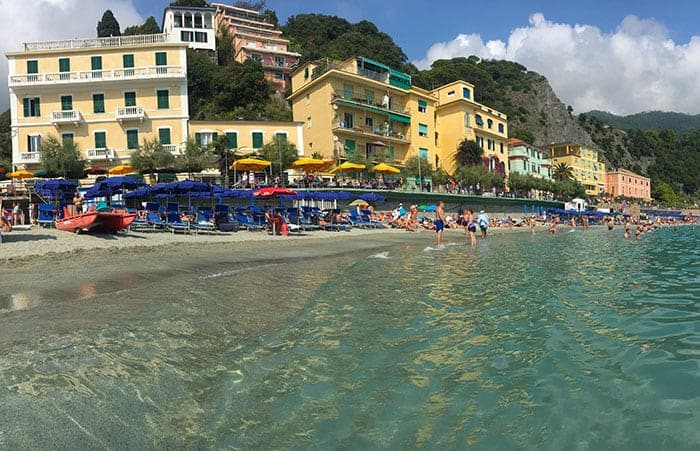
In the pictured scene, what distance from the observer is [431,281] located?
9758mm

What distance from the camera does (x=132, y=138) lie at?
37.4 meters

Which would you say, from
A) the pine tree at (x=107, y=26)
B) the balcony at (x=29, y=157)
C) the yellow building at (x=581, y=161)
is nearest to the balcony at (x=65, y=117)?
the balcony at (x=29, y=157)

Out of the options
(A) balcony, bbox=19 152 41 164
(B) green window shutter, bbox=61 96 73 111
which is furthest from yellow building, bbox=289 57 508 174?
(A) balcony, bbox=19 152 41 164

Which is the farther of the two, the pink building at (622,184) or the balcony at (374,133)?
the pink building at (622,184)

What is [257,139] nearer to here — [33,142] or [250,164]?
[250,164]

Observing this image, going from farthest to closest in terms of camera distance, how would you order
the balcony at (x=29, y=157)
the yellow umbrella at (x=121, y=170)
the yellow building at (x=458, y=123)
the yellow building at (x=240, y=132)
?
the yellow building at (x=458, y=123), the yellow building at (x=240, y=132), the balcony at (x=29, y=157), the yellow umbrella at (x=121, y=170)

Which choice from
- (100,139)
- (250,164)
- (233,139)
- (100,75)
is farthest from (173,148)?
(250,164)

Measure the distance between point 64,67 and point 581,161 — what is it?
83.1 metres

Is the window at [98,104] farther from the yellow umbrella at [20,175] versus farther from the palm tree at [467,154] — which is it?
the palm tree at [467,154]

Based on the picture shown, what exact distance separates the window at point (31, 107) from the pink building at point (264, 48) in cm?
3154

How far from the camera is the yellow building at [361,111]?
4453 centimetres

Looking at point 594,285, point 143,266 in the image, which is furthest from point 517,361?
point 143,266

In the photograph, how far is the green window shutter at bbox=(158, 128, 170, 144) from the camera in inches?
1469

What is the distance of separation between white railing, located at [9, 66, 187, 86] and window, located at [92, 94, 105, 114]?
3.90 ft
